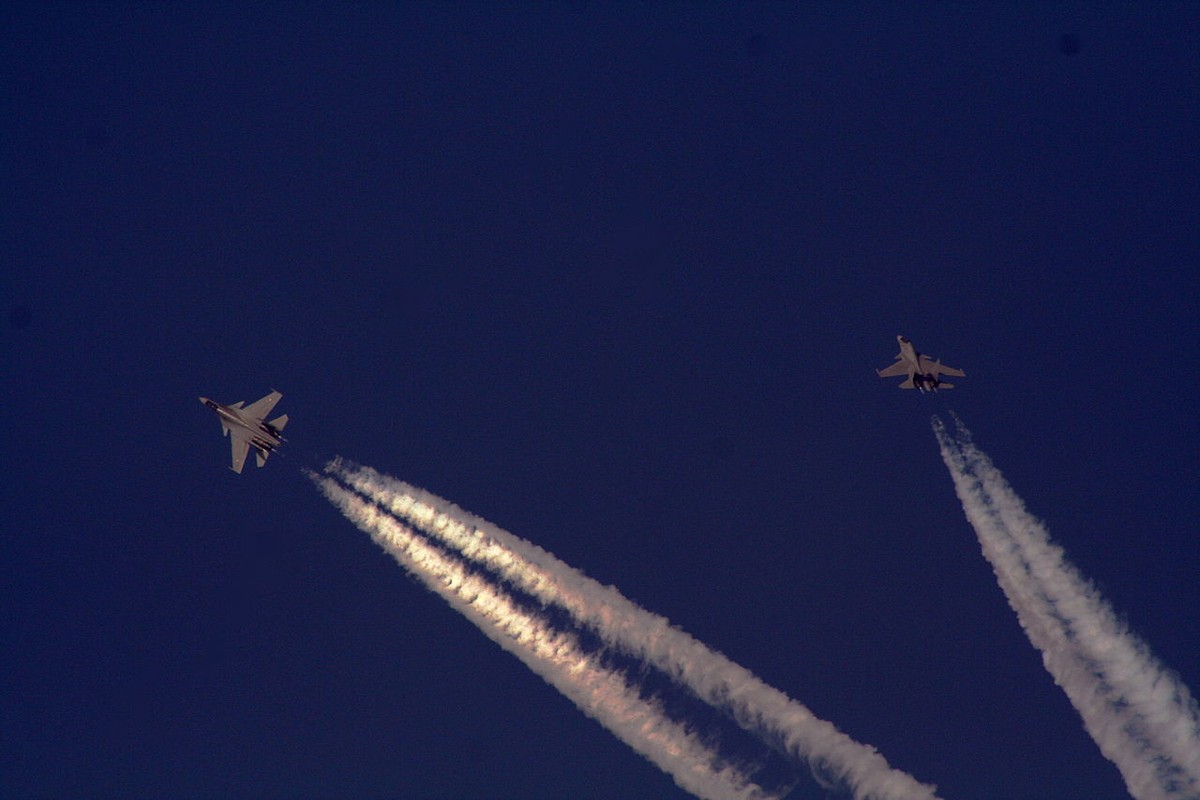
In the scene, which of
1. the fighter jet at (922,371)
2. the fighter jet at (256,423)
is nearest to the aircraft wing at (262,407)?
the fighter jet at (256,423)

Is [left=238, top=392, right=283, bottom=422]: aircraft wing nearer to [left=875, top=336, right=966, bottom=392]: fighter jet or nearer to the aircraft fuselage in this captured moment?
A: the aircraft fuselage

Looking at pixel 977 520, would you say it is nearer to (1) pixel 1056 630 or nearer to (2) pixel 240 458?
(1) pixel 1056 630

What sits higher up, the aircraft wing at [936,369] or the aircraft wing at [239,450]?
the aircraft wing at [936,369]

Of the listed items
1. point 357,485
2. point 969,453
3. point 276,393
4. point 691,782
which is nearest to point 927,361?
point 969,453

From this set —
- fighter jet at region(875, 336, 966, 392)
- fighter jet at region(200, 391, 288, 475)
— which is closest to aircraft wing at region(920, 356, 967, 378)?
fighter jet at region(875, 336, 966, 392)

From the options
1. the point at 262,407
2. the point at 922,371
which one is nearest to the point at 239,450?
the point at 262,407

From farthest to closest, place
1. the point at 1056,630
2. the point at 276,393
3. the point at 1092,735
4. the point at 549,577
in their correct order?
the point at 276,393
the point at 549,577
the point at 1056,630
the point at 1092,735

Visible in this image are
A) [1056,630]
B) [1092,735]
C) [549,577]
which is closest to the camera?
[1092,735]

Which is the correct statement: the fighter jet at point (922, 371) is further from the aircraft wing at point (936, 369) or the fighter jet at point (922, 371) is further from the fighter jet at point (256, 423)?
the fighter jet at point (256, 423)
